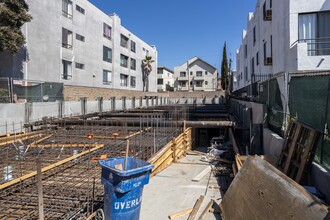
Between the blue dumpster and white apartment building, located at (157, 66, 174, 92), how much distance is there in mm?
60686

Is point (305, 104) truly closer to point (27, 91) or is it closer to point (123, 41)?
point (27, 91)

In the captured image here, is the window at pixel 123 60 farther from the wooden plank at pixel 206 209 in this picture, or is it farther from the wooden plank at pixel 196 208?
the wooden plank at pixel 206 209

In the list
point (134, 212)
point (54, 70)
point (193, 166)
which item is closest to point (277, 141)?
point (193, 166)

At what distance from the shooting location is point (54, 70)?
72.1ft

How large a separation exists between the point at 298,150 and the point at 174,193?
3.14 metres

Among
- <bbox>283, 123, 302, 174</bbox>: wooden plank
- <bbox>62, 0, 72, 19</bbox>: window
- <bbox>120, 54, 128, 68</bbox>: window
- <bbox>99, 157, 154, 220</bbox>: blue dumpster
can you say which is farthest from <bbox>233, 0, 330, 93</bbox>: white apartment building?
<bbox>120, 54, 128, 68</bbox>: window

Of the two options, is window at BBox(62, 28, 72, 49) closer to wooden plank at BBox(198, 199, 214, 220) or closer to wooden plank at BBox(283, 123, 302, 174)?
wooden plank at BBox(198, 199, 214, 220)

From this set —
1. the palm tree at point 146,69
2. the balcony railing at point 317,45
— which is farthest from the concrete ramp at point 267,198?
the palm tree at point 146,69

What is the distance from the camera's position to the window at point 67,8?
23.2m

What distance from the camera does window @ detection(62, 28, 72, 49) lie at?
23.6m

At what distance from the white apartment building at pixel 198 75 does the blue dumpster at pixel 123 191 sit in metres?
60.4

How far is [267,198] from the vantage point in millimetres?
3873

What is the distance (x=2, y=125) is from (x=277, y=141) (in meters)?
13.3

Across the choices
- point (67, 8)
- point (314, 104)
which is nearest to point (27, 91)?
point (67, 8)
